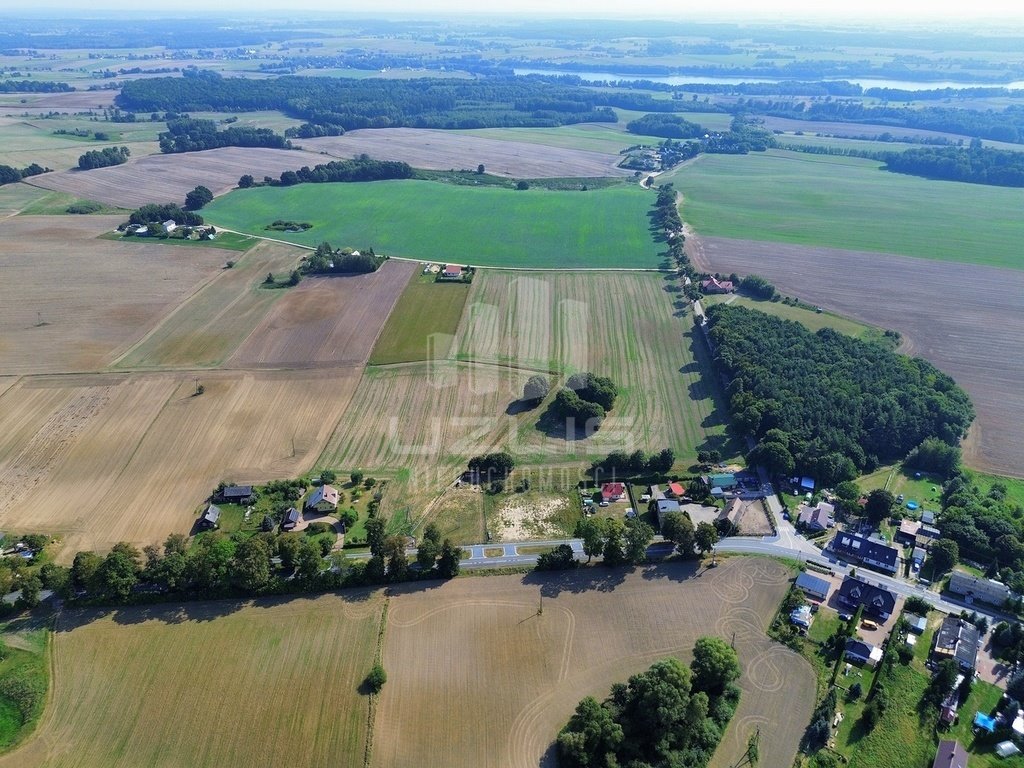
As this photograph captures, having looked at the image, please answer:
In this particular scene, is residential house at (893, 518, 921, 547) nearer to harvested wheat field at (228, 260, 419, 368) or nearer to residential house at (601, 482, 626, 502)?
residential house at (601, 482, 626, 502)

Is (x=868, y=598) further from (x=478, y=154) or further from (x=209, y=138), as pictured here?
(x=209, y=138)

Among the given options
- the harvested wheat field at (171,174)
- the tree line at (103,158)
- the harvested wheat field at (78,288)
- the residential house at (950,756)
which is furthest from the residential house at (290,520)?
the tree line at (103,158)

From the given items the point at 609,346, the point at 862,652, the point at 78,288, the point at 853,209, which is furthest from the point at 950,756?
the point at 853,209

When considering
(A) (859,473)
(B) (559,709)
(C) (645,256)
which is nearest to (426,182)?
(C) (645,256)

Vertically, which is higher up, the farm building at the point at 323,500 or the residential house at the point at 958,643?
the residential house at the point at 958,643

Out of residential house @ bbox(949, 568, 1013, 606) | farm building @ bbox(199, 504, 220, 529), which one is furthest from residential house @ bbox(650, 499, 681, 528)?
farm building @ bbox(199, 504, 220, 529)

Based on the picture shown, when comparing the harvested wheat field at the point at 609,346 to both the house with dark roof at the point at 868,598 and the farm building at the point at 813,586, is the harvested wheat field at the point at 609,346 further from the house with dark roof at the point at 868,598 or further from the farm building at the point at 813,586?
the house with dark roof at the point at 868,598
